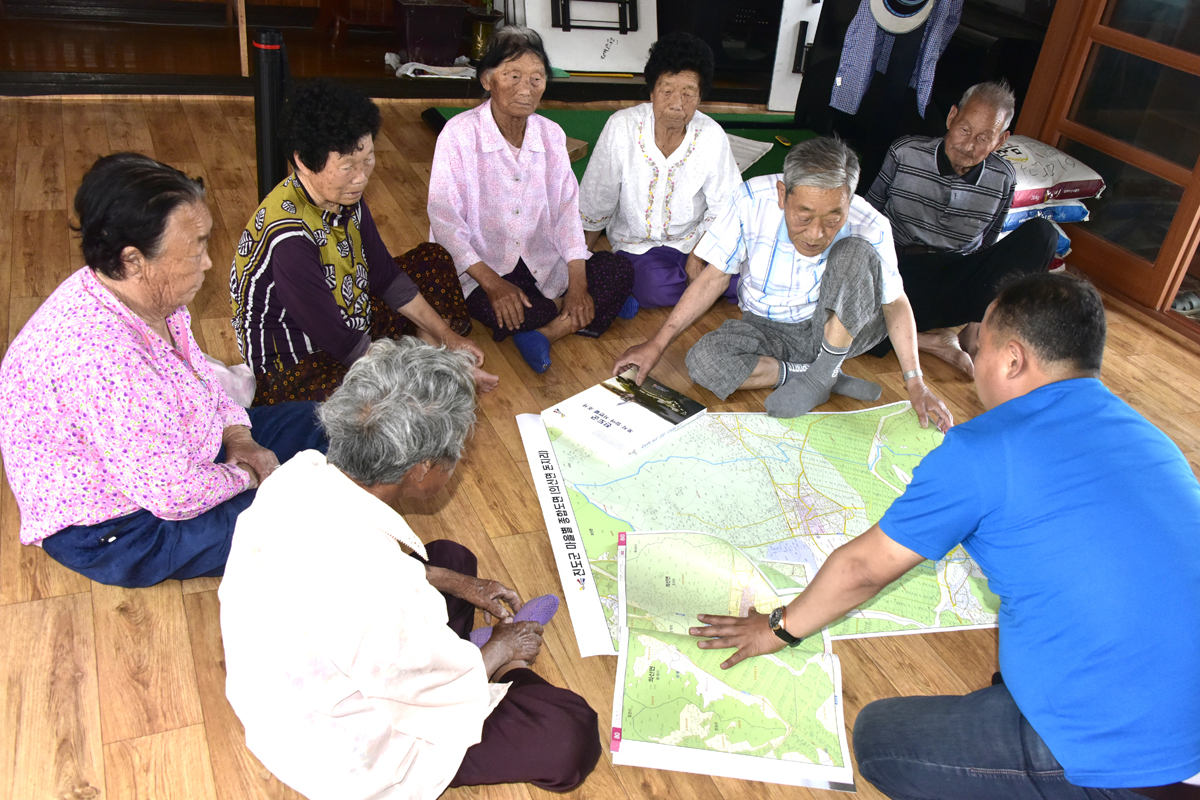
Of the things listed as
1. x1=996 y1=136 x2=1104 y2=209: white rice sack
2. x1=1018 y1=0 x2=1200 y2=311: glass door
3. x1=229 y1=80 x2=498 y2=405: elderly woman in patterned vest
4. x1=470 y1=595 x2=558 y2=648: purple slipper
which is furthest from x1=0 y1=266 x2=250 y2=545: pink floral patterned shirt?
x1=1018 y1=0 x2=1200 y2=311: glass door

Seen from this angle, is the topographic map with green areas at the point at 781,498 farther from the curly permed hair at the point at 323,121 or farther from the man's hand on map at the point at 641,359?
the curly permed hair at the point at 323,121

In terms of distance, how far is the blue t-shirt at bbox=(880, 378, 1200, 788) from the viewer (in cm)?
131

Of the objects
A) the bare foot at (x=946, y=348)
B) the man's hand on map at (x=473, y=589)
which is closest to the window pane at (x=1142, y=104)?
the bare foot at (x=946, y=348)

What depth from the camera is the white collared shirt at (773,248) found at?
2.72 meters

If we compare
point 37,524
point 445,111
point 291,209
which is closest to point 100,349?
point 37,524

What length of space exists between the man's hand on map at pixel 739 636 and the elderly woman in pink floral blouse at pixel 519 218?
132cm

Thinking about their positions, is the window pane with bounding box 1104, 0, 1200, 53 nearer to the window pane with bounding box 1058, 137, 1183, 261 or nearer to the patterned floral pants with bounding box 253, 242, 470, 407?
the window pane with bounding box 1058, 137, 1183, 261

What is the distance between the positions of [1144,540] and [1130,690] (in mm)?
229

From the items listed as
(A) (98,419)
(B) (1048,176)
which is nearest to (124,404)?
(A) (98,419)

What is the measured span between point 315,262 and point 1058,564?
6.00 ft

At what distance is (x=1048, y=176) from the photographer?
3.94 metres

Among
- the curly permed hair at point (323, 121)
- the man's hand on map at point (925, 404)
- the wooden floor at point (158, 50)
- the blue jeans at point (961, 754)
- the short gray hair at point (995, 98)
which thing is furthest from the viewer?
the wooden floor at point (158, 50)

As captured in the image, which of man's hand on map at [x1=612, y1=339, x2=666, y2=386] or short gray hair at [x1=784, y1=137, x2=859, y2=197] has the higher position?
short gray hair at [x1=784, y1=137, x2=859, y2=197]

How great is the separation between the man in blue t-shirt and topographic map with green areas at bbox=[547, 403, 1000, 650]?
1.99 ft
